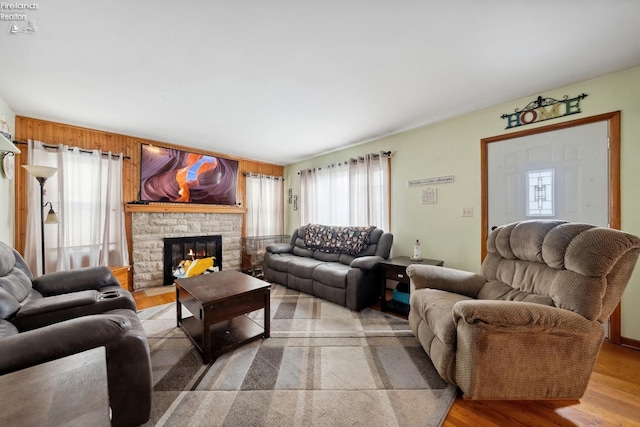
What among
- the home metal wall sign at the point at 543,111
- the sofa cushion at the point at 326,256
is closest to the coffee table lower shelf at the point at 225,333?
the sofa cushion at the point at 326,256

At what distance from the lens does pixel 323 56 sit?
1.87 m

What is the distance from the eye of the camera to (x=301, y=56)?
6.13ft

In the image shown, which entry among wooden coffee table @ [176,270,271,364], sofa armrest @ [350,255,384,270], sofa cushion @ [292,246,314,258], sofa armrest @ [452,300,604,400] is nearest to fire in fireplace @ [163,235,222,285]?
sofa cushion @ [292,246,314,258]

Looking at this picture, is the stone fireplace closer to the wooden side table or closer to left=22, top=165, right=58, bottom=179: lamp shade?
left=22, top=165, right=58, bottom=179: lamp shade

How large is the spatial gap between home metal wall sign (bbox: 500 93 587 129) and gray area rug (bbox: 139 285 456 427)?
243 centimetres

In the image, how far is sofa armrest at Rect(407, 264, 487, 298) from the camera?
2.09m

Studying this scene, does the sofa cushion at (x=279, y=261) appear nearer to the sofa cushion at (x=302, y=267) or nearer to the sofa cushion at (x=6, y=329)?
the sofa cushion at (x=302, y=267)

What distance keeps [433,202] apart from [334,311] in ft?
6.11

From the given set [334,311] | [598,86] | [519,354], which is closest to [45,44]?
[334,311]

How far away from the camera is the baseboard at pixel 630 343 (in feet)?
6.70

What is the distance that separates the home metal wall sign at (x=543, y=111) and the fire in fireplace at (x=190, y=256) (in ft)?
14.7

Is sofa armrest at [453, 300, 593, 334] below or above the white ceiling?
below

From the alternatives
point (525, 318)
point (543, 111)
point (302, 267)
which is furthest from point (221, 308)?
point (543, 111)

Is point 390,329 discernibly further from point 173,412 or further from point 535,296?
point 173,412
